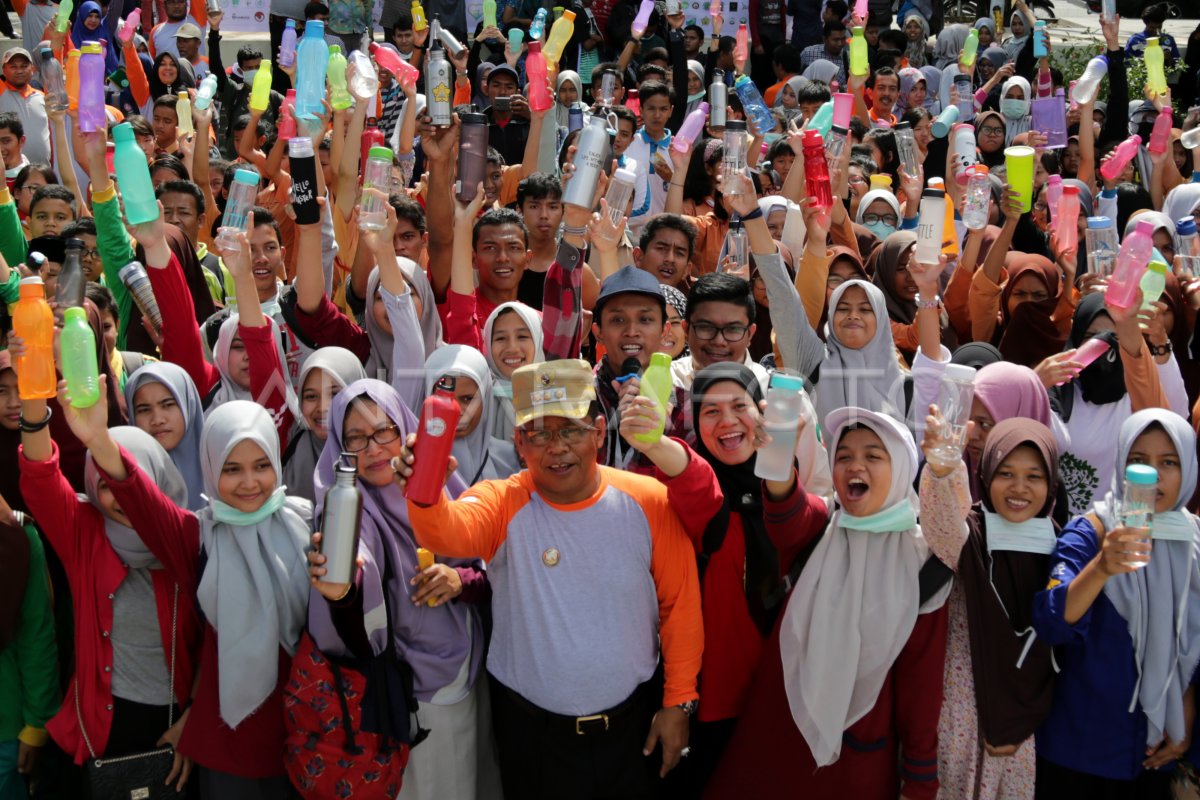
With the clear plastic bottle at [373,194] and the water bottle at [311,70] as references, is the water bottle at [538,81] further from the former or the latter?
the clear plastic bottle at [373,194]

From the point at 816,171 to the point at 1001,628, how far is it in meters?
2.40

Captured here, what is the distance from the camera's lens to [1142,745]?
316cm

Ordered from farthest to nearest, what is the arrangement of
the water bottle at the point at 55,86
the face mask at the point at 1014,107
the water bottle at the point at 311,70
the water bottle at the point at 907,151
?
the face mask at the point at 1014,107 → the water bottle at the point at 907,151 → the water bottle at the point at 55,86 → the water bottle at the point at 311,70

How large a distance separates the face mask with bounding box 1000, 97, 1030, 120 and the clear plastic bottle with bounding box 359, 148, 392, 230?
5875 millimetres

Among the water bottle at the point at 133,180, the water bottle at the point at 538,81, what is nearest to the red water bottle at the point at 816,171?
the water bottle at the point at 538,81

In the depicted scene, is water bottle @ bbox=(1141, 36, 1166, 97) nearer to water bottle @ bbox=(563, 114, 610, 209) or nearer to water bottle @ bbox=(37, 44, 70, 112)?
water bottle @ bbox=(563, 114, 610, 209)

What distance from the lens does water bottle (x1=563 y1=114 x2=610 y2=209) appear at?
409 cm

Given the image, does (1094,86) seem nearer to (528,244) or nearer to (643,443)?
(528,244)

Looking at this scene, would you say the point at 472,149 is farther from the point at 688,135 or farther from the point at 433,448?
the point at 433,448

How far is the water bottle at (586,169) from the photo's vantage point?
13.4ft

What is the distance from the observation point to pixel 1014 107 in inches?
342

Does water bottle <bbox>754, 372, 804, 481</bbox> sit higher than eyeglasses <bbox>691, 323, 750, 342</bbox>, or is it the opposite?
eyeglasses <bbox>691, 323, 750, 342</bbox>

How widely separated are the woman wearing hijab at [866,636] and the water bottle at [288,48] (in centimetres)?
572

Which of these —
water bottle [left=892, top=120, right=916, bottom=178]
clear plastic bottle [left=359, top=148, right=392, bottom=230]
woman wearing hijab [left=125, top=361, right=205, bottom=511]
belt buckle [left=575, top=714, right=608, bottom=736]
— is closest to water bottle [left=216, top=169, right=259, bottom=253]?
clear plastic bottle [left=359, top=148, right=392, bottom=230]
